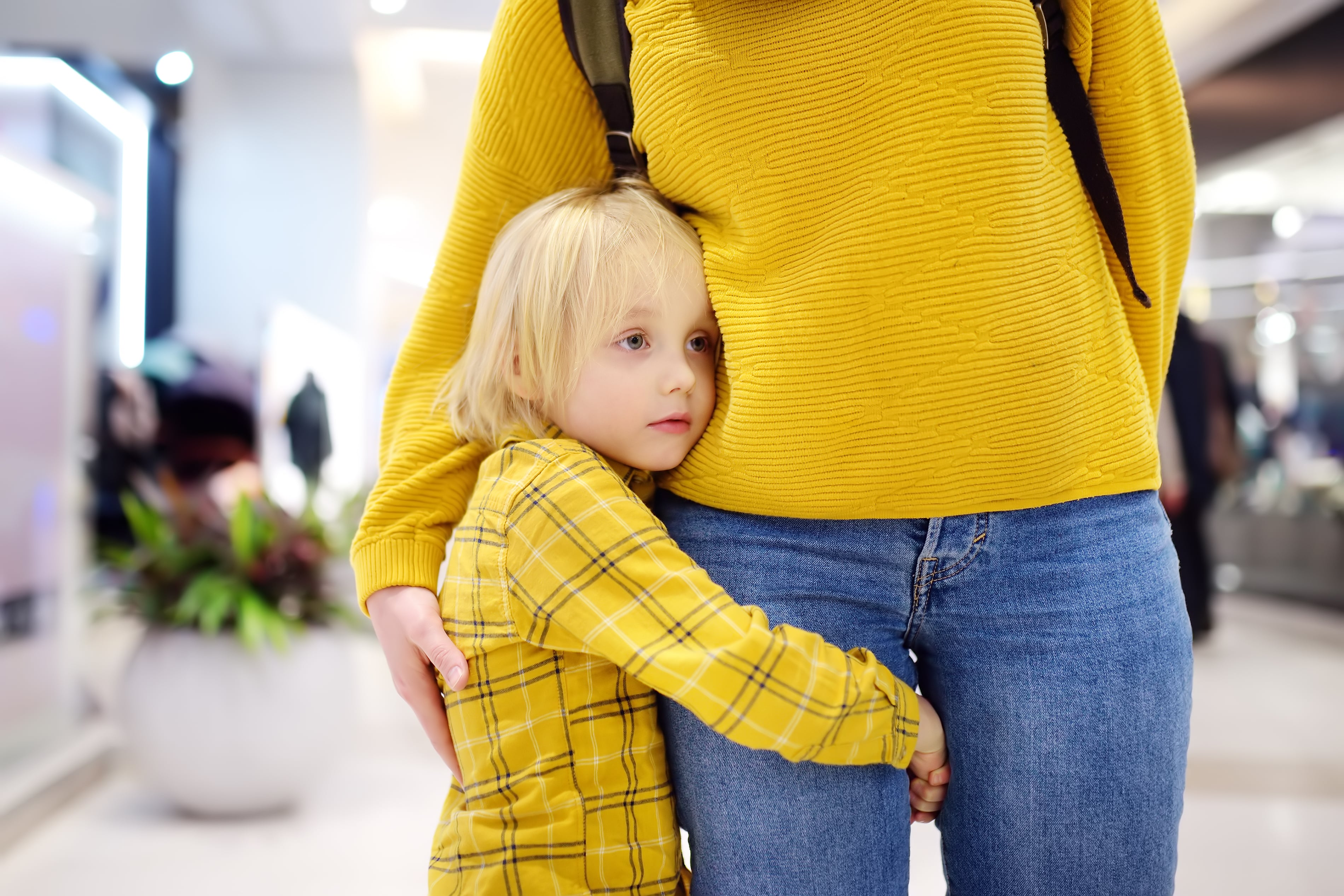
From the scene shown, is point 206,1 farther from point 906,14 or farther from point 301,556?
point 906,14

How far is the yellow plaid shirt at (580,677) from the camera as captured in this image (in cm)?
77

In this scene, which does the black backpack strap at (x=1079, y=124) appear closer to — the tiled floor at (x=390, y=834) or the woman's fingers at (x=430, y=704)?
the woman's fingers at (x=430, y=704)

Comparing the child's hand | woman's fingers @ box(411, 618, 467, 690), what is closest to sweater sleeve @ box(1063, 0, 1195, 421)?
the child's hand

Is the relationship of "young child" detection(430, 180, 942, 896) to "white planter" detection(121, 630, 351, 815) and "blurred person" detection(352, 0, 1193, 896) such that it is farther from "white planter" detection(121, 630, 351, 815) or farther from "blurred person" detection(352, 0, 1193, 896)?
"white planter" detection(121, 630, 351, 815)

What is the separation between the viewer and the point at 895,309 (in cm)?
73

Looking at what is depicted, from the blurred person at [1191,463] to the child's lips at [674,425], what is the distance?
3.72 m

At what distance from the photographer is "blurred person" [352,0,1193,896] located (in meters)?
0.73

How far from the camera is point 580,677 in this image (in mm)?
858

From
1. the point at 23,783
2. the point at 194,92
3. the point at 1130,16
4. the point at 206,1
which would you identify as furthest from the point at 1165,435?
the point at 194,92

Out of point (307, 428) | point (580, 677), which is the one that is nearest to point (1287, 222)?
point (307, 428)

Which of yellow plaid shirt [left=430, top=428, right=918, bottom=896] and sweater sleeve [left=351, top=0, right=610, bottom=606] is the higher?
sweater sleeve [left=351, top=0, right=610, bottom=606]

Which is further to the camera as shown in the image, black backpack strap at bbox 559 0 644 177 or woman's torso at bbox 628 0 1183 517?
black backpack strap at bbox 559 0 644 177

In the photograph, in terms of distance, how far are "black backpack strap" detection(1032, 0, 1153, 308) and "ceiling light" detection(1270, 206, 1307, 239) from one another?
667 cm

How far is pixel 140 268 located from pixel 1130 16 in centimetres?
578
